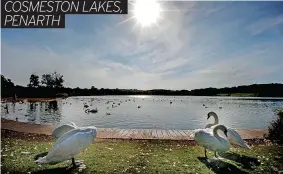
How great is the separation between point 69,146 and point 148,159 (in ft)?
3.70

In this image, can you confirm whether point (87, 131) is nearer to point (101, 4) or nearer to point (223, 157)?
point (101, 4)

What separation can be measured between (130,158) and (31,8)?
2.35 m

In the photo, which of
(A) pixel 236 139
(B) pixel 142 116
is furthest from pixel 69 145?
(B) pixel 142 116

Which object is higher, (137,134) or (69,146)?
(69,146)

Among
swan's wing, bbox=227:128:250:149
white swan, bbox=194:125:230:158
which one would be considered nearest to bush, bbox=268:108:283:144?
swan's wing, bbox=227:128:250:149

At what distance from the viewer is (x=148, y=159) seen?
367 centimetres

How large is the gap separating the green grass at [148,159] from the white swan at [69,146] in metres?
0.21

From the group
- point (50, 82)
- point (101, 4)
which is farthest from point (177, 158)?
point (50, 82)

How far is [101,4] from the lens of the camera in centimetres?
353

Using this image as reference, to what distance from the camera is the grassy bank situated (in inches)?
128

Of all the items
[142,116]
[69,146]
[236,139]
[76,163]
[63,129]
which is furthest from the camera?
[142,116]

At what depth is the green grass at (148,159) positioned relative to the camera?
128 inches

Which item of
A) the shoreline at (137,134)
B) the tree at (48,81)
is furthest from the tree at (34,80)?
the shoreline at (137,134)

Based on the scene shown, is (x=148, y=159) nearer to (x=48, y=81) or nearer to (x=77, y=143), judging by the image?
(x=77, y=143)
